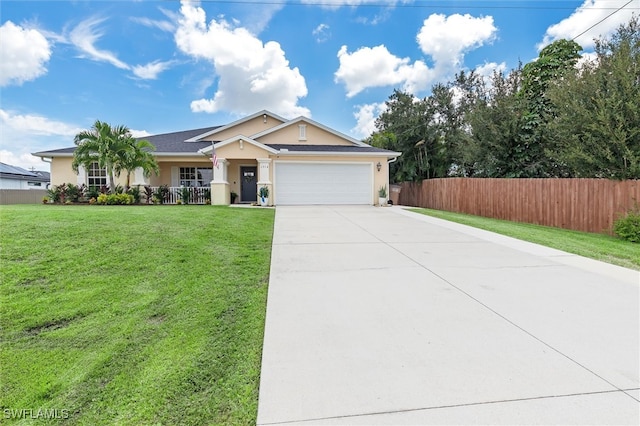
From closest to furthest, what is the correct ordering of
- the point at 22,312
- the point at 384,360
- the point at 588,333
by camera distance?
the point at 384,360, the point at 588,333, the point at 22,312

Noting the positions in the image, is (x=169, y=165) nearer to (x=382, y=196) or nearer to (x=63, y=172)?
(x=63, y=172)

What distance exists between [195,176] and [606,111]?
1772 centimetres

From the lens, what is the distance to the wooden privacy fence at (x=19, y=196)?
19625 millimetres

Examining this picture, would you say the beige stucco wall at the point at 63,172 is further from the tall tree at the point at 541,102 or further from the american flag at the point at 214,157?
the tall tree at the point at 541,102

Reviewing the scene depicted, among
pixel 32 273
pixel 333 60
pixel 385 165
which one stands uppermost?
pixel 333 60

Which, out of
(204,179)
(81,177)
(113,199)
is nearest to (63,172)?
(81,177)

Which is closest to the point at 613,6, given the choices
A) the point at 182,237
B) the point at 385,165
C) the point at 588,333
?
the point at 385,165

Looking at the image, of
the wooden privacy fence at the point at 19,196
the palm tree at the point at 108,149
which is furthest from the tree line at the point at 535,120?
the wooden privacy fence at the point at 19,196

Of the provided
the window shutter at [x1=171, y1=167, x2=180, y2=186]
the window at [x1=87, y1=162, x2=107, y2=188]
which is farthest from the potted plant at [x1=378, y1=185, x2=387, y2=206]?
the window at [x1=87, y1=162, x2=107, y2=188]

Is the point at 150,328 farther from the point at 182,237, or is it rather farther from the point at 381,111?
the point at 381,111

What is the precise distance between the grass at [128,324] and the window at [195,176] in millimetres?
11810

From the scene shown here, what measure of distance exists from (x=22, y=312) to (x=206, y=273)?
201 cm

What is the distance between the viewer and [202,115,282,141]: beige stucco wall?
19.6m

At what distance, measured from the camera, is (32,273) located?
445cm
